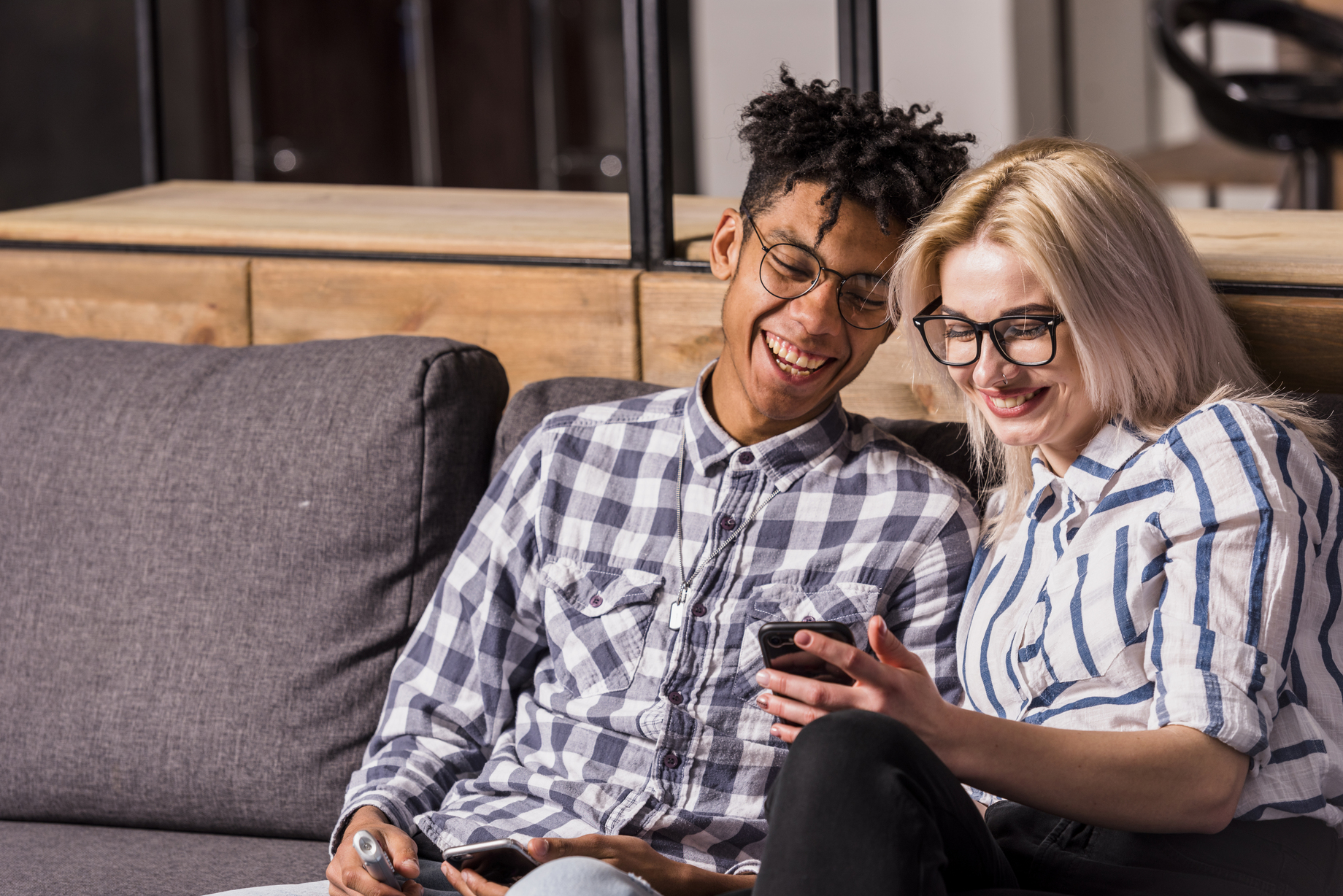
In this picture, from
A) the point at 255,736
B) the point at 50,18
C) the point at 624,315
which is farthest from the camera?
the point at 50,18

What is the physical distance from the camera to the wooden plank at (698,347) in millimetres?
1643

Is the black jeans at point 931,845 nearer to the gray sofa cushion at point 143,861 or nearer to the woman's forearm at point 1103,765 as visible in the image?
the woman's forearm at point 1103,765

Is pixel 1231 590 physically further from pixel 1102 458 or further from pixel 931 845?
pixel 931 845

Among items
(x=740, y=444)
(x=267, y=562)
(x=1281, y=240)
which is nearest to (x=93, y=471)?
(x=267, y=562)

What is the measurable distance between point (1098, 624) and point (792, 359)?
40 centimetres

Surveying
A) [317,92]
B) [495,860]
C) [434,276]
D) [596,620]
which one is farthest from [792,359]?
[317,92]

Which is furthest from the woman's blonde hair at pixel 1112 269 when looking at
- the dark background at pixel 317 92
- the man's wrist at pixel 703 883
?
the dark background at pixel 317 92

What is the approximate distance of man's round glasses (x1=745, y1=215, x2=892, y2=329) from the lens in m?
1.35

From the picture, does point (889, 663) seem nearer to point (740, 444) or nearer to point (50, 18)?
point (740, 444)

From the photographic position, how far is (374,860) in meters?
1.25

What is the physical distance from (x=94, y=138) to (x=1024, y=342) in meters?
3.94

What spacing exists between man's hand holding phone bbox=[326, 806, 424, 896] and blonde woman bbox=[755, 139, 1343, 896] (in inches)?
15.9

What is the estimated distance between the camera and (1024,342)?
1.20 m

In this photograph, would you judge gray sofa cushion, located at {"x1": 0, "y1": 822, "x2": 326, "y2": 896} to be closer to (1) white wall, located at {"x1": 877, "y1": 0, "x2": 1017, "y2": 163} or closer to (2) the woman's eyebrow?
(2) the woman's eyebrow
